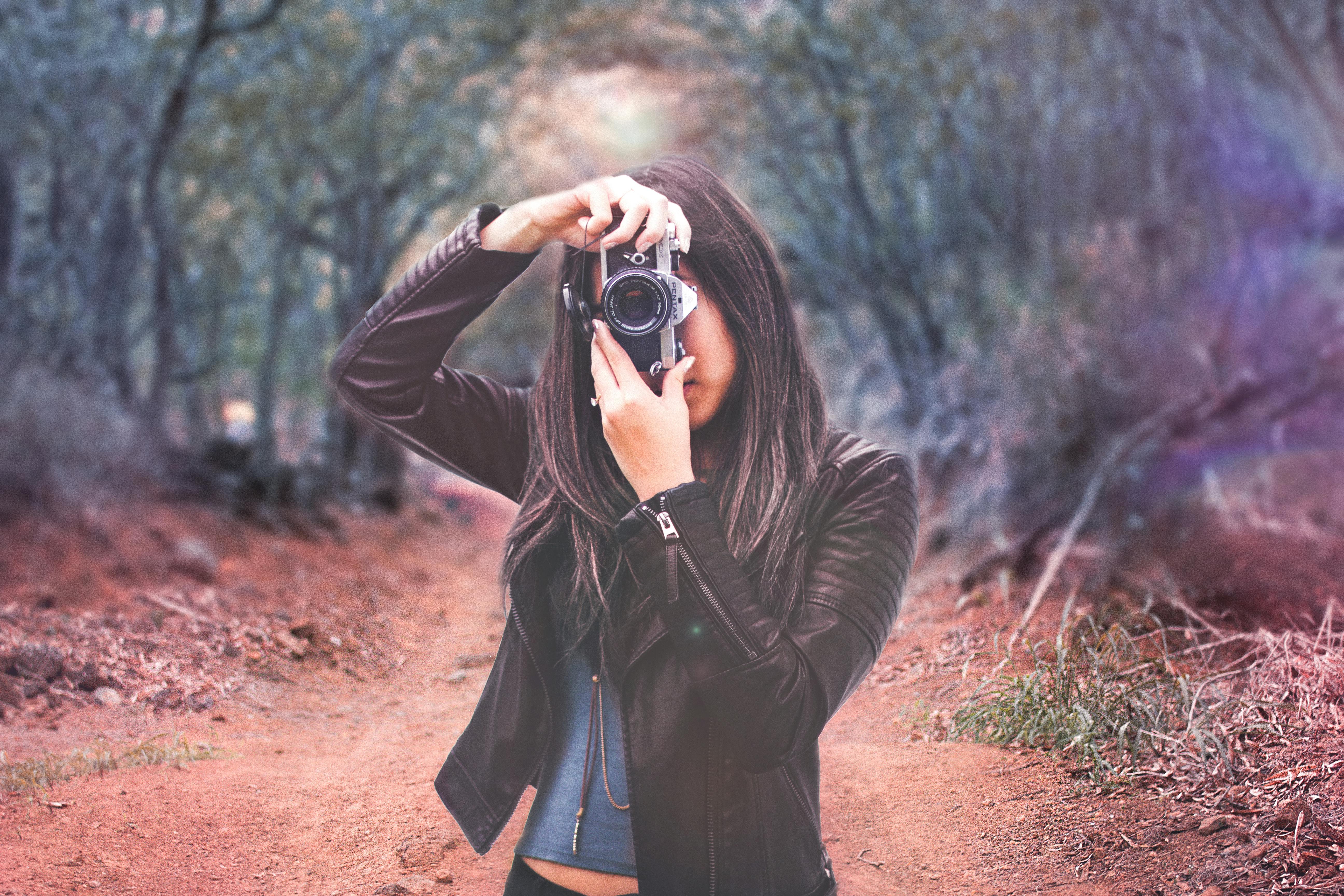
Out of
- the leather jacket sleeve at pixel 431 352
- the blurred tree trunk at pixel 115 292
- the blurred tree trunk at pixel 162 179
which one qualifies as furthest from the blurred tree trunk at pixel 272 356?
the leather jacket sleeve at pixel 431 352

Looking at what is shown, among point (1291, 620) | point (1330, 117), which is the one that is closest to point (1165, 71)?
point (1330, 117)

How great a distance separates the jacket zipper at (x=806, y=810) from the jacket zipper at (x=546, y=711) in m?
0.44

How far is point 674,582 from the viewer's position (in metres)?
1.57

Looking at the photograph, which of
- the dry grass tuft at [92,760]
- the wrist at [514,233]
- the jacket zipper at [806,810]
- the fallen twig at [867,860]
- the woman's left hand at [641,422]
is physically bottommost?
the fallen twig at [867,860]

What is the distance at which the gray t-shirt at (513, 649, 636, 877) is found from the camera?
5.72 ft

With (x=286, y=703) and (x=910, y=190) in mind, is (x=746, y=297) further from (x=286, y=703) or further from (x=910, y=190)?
(x=910, y=190)

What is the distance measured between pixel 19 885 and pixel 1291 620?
10.4ft

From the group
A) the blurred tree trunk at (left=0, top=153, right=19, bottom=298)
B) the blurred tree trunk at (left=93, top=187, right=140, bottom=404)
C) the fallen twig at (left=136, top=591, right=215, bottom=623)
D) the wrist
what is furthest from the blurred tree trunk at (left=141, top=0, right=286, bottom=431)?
the wrist

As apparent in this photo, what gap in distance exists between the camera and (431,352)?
1.86 metres

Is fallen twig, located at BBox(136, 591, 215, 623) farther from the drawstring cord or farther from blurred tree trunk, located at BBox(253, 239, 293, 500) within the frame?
blurred tree trunk, located at BBox(253, 239, 293, 500)

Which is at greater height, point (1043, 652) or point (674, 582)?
point (674, 582)

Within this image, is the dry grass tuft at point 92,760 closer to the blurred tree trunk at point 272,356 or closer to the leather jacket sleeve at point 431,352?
the leather jacket sleeve at point 431,352

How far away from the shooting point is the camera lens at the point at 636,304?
1.63 meters

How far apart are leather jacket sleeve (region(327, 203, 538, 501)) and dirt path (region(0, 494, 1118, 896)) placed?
0.91 meters
